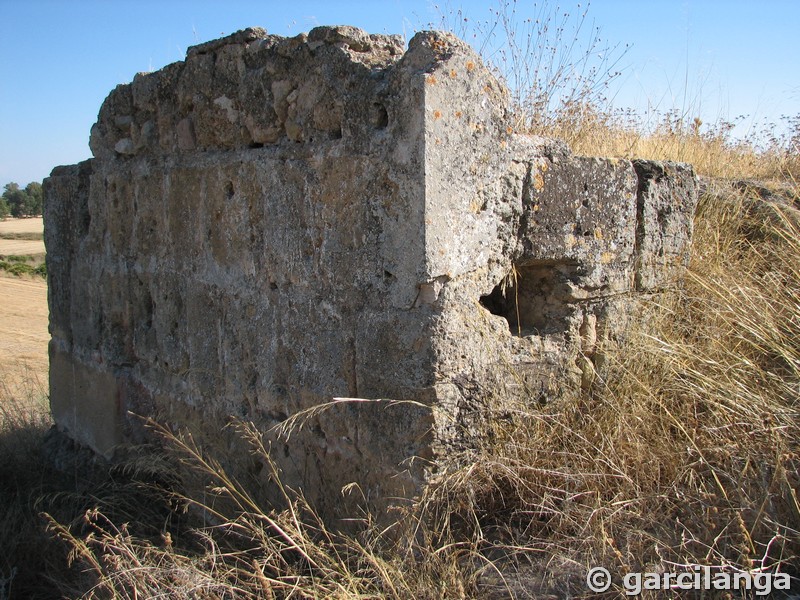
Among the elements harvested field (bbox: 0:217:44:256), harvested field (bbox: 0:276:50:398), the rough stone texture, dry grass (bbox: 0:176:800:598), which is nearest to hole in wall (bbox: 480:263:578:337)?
the rough stone texture

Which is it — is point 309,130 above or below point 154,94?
below

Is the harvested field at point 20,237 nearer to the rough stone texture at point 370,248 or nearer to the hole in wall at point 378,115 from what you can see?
the rough stone texture at point 370,248

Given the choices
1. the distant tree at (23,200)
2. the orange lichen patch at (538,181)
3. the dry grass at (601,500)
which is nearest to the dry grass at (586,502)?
the dry grass at (601,500)

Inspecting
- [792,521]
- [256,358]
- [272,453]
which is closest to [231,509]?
[272,453]

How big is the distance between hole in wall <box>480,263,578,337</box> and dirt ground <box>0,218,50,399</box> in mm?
4837

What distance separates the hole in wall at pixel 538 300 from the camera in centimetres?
268

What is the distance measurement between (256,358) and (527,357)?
3.46 feet

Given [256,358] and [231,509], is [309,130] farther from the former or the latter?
[231,509]

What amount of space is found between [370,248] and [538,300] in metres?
0.71

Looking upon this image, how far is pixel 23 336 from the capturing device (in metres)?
11.1

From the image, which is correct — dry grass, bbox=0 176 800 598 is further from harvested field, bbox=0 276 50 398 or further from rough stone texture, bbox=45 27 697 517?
harvested field, bbox=0 276 50 398

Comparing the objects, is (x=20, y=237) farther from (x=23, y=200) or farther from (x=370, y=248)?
(x=370, y=248)

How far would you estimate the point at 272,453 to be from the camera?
2889 mm

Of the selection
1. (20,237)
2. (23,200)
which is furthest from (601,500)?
(23,200)
